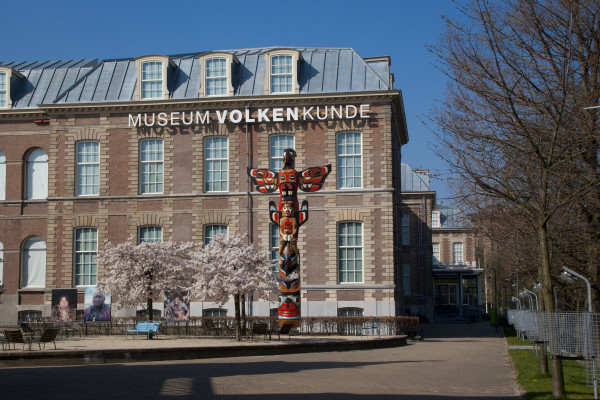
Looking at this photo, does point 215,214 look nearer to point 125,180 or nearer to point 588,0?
point 125,180

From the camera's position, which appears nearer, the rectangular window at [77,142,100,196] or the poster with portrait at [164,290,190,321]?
the poster with portrait at [164,290,190,321]

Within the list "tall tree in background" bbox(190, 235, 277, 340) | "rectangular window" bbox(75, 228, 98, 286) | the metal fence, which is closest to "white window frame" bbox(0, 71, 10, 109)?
"rectangular window" bbox(75, 228, 98, 286)

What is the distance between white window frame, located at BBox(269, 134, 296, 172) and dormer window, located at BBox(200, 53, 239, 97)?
150 inches

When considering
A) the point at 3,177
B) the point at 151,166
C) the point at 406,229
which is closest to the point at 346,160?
the point at 151,166

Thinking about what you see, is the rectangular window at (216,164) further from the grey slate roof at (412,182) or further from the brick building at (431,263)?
the grey slate roof at (412,182)

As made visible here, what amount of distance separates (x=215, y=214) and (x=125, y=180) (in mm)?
5361

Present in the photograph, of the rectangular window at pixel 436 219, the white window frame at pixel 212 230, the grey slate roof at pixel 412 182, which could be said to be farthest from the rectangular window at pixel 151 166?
the rectangular window at pixel 436 219

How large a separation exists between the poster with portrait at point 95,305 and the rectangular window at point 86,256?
99cm

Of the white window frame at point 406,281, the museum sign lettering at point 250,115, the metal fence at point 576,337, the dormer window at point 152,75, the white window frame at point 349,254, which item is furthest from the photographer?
the white window frame at point 406,281

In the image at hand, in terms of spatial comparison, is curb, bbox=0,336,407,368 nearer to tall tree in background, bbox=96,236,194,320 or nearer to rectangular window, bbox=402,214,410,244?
tall tree in background, bbox=96,236,194,320

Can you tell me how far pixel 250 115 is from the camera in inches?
1507

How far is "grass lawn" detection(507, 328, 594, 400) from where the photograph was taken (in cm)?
1458

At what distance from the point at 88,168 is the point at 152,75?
20.4 ft

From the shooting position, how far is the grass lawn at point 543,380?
14577 millimetres
